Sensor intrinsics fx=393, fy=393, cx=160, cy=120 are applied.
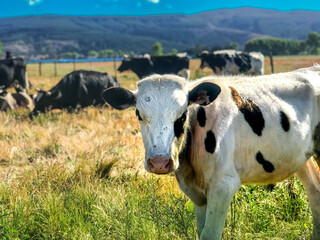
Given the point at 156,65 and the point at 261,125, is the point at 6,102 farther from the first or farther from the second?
the point at 156,65

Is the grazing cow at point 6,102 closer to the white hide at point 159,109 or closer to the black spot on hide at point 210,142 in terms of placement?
the white hide at point 159,109

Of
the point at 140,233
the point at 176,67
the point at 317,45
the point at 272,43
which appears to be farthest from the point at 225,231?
the point at 272,43

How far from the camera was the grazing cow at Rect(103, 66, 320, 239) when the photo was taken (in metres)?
3.08

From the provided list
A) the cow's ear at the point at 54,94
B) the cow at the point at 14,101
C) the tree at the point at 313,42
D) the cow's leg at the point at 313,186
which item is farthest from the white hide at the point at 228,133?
the tree at the point at 313,42

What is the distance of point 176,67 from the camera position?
24766 mm

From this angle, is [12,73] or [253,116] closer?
[253,116]

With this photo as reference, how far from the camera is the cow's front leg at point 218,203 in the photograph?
308cm

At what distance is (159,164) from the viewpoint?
111 inches

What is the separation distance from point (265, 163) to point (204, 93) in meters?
0.84

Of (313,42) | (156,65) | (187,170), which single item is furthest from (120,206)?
(313,42)

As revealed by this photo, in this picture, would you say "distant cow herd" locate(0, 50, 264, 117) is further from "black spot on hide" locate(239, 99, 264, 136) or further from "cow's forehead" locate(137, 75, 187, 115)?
"black spot on hide" locate(239, 99, 264, 136)

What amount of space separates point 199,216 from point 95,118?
25.1ft

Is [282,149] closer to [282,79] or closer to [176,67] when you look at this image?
[282,79]

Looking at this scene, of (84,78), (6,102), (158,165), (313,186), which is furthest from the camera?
(84,78)
